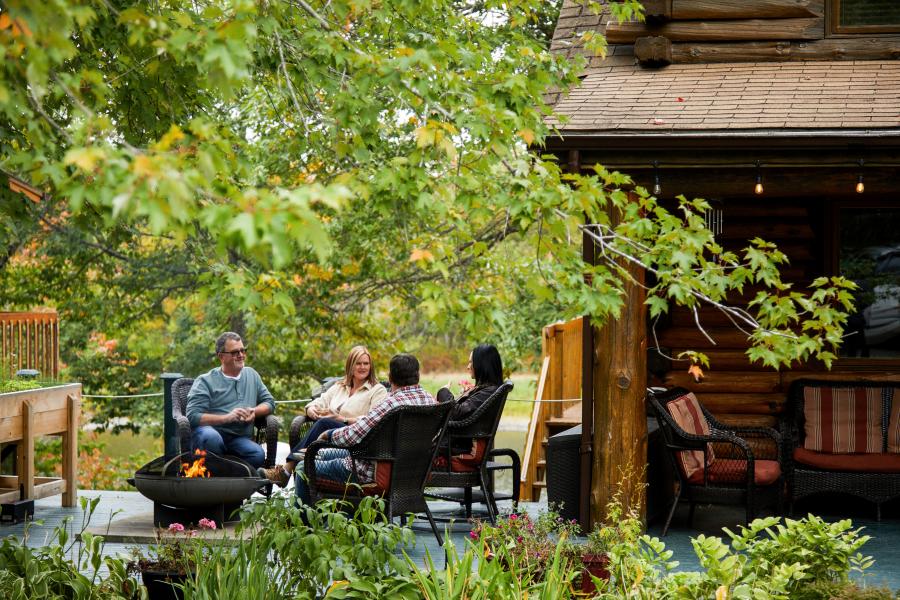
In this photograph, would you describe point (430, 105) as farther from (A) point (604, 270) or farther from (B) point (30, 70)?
(B) point (30, 70)

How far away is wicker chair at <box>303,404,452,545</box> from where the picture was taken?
6344mm

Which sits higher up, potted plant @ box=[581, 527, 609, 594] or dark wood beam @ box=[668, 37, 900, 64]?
dark wood beam @ box=[668, 37, 900, 64]

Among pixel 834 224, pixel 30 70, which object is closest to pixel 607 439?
pixel 834 224

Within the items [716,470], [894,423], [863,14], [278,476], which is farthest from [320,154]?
[894,423]

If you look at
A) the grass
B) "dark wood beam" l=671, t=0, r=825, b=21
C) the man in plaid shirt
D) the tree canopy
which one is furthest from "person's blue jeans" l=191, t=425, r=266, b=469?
the grass

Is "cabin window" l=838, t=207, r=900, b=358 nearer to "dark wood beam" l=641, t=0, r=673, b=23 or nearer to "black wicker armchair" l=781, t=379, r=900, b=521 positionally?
"black wicker armchair" l=781, t=379, r=900, b=521

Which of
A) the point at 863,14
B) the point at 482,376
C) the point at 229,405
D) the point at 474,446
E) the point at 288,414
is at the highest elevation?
the point at 863,14

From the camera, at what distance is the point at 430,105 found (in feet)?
14.2

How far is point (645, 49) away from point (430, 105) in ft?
14.2

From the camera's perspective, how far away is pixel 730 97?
7.48 meters

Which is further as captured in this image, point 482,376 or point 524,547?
point 482,376

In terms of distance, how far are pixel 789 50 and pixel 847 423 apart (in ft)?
9.00

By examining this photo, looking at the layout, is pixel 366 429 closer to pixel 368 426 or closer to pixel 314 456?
pixel 368 426

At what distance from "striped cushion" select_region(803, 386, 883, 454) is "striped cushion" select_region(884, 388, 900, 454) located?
0.06 meters
